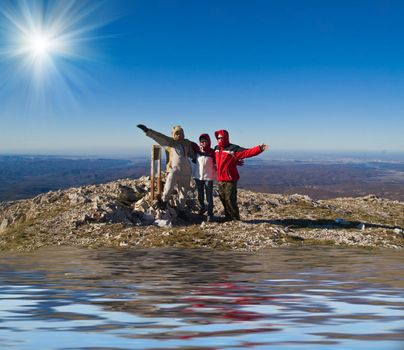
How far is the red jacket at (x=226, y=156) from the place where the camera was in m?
15.7

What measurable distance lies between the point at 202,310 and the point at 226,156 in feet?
43.0

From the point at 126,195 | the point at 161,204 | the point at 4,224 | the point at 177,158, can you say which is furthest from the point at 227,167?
the point at 4,224

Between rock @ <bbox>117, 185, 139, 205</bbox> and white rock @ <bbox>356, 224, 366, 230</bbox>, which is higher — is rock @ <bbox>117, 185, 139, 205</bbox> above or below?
above

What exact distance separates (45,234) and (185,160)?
564 cm

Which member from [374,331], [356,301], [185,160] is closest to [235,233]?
[185,160]

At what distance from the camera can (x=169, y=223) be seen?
638 inches

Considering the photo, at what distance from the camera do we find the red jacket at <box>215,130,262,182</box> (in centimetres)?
1573

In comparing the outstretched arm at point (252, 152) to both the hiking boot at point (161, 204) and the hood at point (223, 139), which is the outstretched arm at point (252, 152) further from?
the hiking boot at point (161, 204)

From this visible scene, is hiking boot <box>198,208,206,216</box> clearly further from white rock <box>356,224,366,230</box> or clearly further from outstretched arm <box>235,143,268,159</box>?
white rock <box>356,224,366,230</box>

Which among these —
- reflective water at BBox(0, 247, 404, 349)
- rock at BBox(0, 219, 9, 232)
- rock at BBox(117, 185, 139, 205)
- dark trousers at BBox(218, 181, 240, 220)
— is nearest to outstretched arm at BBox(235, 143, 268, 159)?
dark trousers at BBox(218, 181, 240, 220)

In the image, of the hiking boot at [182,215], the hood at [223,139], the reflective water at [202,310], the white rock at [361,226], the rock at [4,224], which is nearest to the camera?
the reflective water at [202,310]

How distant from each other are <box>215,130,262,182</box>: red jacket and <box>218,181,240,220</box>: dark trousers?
207mm

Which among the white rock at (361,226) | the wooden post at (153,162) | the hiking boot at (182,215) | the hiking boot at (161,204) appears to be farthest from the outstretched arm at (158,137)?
the white rock at (361,226)

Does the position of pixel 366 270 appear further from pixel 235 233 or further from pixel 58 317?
pixel 235 233
